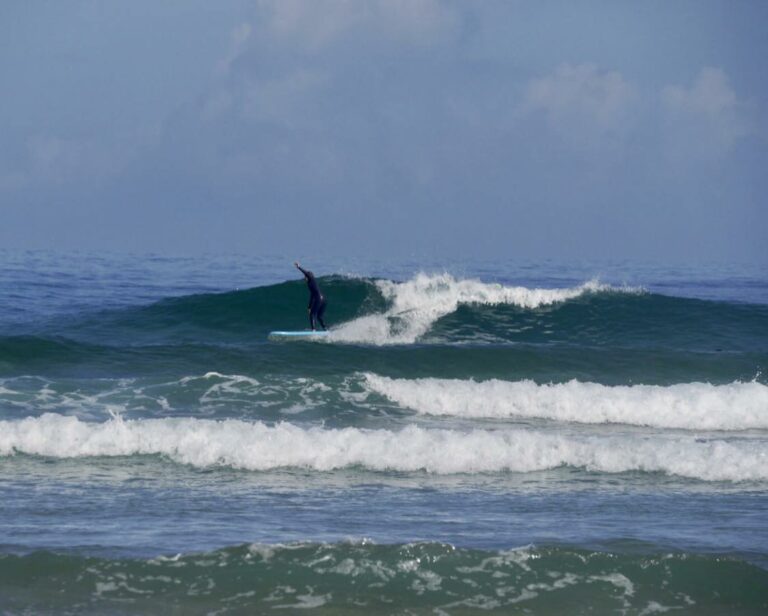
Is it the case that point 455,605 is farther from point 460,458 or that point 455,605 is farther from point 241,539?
point 460,458

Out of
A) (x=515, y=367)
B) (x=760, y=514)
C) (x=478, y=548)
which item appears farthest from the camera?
(x=515, y=367)

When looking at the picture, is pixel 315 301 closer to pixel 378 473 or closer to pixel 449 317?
pixel 449 317

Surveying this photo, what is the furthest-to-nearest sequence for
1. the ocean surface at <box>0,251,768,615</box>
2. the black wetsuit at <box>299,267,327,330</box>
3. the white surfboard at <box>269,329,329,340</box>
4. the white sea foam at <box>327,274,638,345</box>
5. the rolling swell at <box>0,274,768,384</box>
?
the white sea foam at <box>327,274,638,345</box>
the black wetsuit at <box>299,267,327,330</box>
the white surfboard at <box>269,329,329,340</box>
the rolling swell at <box>0,274,768,384</box>
the ocean surface at <box>0,251,768,615</box>

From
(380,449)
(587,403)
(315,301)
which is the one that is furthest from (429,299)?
(380,449)

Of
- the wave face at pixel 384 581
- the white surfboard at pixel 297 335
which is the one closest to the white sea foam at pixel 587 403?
Answer: the white surfboard at pixel 297 335

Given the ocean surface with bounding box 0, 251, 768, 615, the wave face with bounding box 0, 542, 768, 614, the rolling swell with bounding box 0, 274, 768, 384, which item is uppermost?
the rolling swell with bounding box 0, 274, 768, 384

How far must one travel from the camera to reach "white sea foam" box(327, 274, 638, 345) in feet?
79.0

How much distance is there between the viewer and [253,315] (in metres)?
26.0

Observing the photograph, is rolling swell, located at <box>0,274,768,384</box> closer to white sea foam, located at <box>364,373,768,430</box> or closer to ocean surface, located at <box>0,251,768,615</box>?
ocean surface, located at <box>0,251,768,615</box>

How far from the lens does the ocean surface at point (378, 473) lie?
751 centimetres

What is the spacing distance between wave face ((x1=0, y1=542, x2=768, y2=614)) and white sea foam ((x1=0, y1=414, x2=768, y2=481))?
3504 mm

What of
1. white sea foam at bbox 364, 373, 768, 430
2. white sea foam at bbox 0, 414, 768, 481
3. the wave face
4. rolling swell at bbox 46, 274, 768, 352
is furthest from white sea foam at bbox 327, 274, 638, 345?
the wave face

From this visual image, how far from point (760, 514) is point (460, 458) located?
3388 mm

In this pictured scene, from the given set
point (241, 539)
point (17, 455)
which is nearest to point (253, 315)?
point (17, 455)
